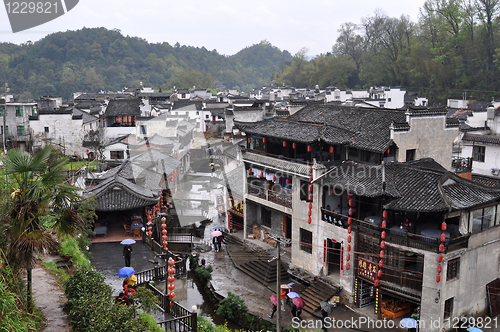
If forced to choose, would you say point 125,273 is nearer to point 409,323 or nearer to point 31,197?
point 31,197

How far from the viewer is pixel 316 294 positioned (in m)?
22.8

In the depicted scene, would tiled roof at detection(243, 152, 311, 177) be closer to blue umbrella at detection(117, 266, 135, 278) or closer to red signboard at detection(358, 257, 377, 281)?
red signboard at detection(358, 257, 377, 281)

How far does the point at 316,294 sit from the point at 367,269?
3432mm

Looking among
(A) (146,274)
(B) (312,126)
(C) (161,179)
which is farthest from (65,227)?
(C) (161,179)

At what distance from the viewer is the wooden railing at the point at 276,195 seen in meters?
26.9

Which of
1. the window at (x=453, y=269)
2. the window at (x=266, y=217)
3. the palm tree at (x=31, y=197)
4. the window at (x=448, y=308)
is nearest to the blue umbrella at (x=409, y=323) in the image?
the window at (x=448, y=308)

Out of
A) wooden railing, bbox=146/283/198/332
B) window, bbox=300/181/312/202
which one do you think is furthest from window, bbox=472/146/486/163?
wooden railing, bbox=146/283/198/332

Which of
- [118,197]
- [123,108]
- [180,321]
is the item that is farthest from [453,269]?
[123,108]

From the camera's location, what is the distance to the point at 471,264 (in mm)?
19219

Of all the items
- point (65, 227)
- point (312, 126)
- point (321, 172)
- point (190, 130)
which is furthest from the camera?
point (190, 130)

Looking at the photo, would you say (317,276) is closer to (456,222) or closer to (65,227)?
(456,222)

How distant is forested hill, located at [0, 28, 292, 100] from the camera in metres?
115

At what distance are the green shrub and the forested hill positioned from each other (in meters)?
100

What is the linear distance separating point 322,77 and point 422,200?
8500 centimetres
